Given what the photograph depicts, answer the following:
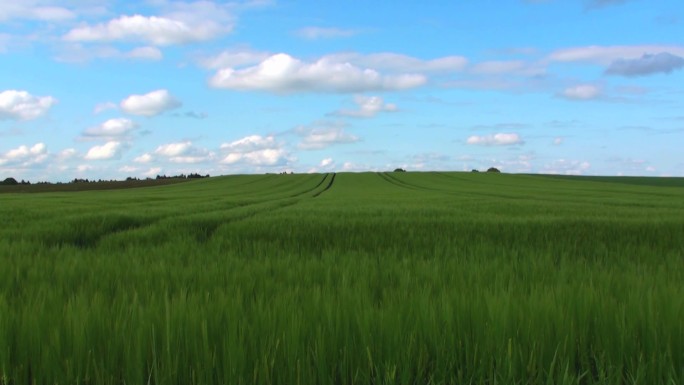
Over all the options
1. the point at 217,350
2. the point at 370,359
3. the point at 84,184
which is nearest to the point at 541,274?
the point at 370,359

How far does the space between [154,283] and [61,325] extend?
1.48 metres

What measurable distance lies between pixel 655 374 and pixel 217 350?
179 cm

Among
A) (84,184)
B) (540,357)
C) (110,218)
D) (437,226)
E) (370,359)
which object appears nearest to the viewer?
(370,359)

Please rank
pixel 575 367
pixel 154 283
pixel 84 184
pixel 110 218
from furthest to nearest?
pixel 84 184, pixel 110 218, pixel 154 283, pixel 575 367

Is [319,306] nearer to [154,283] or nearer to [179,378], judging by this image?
[179,378]

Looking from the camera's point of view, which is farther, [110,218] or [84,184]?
[84,184]

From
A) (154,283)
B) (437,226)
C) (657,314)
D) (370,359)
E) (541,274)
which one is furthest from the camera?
(437,226)

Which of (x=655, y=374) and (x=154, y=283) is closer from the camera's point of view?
(x=655, y=374)

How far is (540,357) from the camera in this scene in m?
2.00

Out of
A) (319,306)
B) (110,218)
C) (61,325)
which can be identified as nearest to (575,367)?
(319,306)

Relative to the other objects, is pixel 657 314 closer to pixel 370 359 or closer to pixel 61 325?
pixel 370 359

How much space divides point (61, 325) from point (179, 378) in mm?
715

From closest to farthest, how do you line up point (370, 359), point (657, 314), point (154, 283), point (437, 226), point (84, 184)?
point (370, 359), point (657, 314), point (154, 283), point (437, 226), point (84, 184)

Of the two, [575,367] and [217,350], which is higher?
[217,350]
